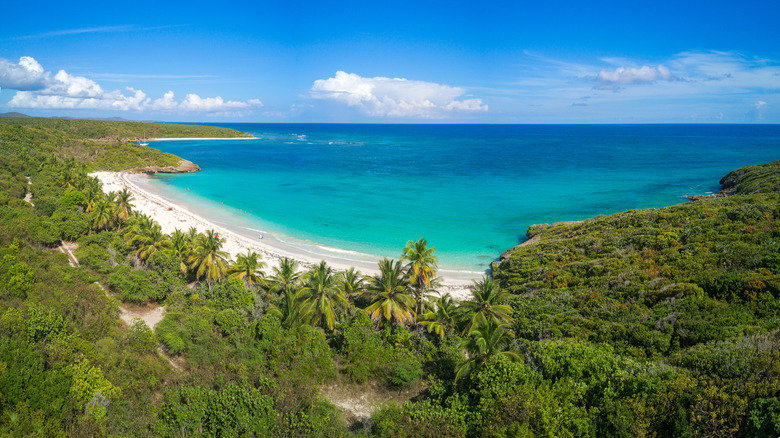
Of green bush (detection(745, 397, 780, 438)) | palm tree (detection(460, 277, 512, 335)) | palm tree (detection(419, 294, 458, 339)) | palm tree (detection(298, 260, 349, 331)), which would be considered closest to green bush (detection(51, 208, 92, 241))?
palm tree (detection(298, 260, 349, 331))

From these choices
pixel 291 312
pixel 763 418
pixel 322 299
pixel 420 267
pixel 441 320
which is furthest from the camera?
pixel 420 267

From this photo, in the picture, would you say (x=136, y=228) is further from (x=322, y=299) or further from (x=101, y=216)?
(x=322, y=299)

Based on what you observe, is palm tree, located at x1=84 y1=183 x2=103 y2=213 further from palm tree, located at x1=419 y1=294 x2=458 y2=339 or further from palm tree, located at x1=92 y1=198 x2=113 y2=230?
palm tree, located at x1=419 y1=294 x2=458 y2=339

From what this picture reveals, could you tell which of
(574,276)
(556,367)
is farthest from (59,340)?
(574,276)

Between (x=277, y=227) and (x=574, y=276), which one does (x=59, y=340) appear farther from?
(x=277, y=227)

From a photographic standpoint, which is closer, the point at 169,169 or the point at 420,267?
the point at 420,267

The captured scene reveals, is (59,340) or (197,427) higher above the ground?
(59,340)

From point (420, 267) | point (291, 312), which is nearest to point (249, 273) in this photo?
point (291, 312)
